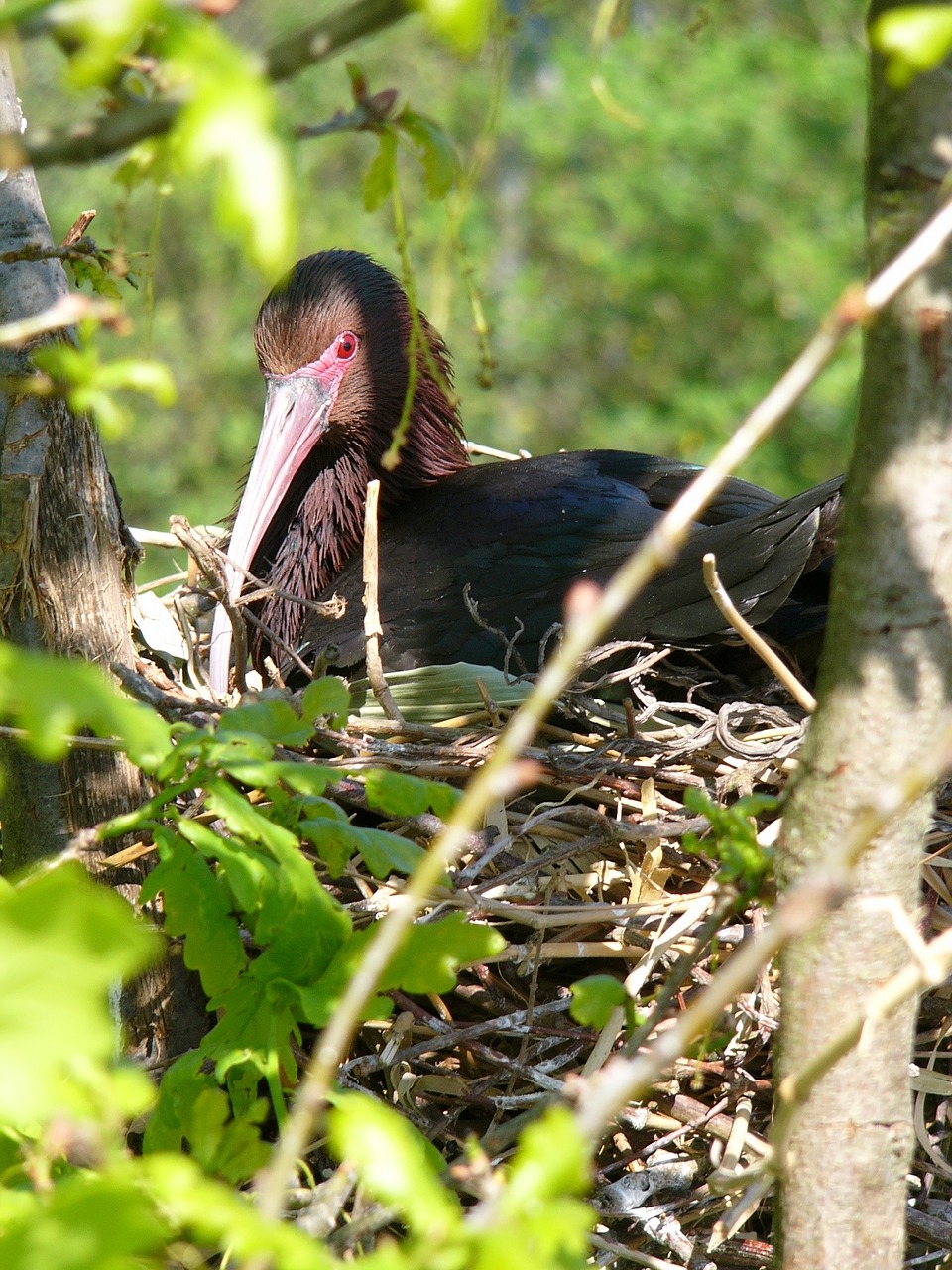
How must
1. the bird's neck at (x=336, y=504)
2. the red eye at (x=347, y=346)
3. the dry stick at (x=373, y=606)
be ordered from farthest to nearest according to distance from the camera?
1. the red eye at (x=347, y=346)
2. the bird's neck at (x=336, y=504)
3. the dry stick at (x=373, y=606)

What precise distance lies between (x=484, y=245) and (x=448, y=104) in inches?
70.8

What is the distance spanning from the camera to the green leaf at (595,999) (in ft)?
3.79

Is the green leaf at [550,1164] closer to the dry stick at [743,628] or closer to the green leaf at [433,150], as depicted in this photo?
the green leaf at [433,150]

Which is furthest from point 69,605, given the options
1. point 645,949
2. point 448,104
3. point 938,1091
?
point 448,104

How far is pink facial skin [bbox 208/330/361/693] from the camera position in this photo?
3.21 metres

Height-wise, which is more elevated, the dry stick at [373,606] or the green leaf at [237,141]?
the green leaf at [237,141]

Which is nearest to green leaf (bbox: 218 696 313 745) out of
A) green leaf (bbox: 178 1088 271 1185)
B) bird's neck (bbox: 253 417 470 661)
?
green leaf (bbox: 178 1088 271 1185)

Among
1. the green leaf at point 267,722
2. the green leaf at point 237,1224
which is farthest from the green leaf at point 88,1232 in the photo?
the green leaf at point 267,722

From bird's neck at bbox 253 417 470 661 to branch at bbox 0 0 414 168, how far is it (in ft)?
7.82

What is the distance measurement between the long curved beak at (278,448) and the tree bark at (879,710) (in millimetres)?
2124

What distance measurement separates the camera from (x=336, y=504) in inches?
135

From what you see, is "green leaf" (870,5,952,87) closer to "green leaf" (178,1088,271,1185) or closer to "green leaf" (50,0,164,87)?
"green leaf" (50,0,164,87)

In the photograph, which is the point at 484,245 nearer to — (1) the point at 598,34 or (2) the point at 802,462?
(2) the point at 802,462

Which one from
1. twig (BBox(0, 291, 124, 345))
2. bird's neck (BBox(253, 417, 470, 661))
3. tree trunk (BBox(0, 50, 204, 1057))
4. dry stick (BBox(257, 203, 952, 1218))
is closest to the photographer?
dry stick (BBox(257, 203, 952, 1218))
